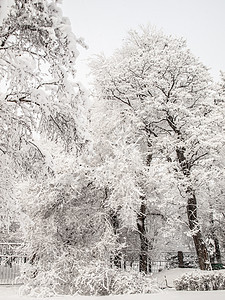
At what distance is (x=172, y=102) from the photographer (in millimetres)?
12898

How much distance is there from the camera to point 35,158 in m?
6.42

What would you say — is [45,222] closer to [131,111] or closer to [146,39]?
[131,111]

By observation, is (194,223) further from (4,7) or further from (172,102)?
(4,7)

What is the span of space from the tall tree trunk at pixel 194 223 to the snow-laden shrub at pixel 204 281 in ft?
7.77

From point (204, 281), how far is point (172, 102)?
24.9 ft

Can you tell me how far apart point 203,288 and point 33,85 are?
7.21 metres

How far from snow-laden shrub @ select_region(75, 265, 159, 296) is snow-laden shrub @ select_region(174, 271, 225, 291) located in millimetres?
1031

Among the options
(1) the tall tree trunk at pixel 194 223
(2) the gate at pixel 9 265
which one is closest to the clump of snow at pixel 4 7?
(1) the tall tree trunk at pixel 194 223

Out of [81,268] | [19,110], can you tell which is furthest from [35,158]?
[81,268]

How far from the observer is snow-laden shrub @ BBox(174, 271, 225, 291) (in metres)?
8.15

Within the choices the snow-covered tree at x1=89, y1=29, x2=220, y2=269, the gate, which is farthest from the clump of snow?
the gate

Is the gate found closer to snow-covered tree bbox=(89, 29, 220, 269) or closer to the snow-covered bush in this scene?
the snow-covered bush

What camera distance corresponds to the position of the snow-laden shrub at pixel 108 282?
29.0 feet

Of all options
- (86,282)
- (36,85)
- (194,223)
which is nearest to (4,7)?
(36,85)
